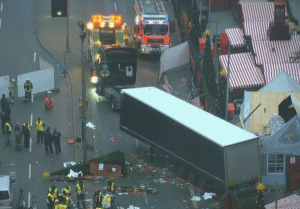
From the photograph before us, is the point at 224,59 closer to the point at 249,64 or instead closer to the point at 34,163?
the point at 249,64

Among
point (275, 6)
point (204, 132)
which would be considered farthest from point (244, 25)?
point (204, 132)

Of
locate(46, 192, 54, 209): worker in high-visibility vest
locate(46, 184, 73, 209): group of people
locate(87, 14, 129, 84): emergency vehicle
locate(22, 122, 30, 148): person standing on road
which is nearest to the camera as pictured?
locate(46, 184, 73, 209): group of people

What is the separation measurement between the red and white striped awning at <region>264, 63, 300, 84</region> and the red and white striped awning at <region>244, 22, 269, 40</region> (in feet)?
13.1

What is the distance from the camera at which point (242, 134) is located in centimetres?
6750

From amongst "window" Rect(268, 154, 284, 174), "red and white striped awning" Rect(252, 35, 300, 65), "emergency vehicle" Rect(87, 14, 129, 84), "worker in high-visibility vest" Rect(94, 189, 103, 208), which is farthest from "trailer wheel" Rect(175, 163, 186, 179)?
"emergency vehicle" Rect(87, 14, 129, 84)

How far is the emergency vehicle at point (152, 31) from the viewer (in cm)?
8906

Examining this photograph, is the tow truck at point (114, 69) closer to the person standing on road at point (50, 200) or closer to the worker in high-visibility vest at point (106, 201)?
the worker in high-visibility vest at point (106, 201)

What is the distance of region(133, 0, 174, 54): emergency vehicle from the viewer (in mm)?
89062

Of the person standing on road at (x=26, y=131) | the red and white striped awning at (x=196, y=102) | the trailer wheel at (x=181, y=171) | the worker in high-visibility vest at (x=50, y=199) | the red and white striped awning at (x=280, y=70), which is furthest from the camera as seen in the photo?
the red and white striped awning at (x=280, y=70)

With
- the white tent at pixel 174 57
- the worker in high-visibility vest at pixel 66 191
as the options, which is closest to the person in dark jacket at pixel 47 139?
the worker in high-visibility vest at pixel 66 191

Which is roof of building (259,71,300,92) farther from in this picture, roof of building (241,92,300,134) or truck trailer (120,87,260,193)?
truck trailer (120,87,260,193)

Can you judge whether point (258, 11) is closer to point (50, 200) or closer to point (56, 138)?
point (56, 138)

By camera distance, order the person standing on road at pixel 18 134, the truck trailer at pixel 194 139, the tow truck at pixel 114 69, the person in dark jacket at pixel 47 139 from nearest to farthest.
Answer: the truck trailer at pixel 194 139 < the person in dark jacket at pixel 47 139 < the person standing on road at pixel 18 134 < the tow truck at pixel 114 69

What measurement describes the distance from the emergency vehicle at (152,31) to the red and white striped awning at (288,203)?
2578cm
